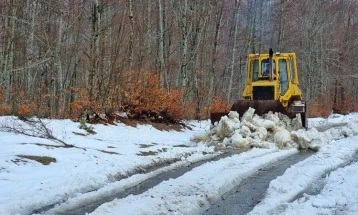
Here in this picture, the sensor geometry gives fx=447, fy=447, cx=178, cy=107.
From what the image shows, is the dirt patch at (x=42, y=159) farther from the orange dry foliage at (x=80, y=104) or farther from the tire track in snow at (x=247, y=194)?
the orange dry foliage at (x=80, y=104)

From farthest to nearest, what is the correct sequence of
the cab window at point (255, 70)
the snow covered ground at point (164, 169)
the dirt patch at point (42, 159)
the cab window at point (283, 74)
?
the cab window at point (255, 70), the cab window at point (283, 74), the dirt patch at point (42, 159), the snow covered ground at point (164, 169)

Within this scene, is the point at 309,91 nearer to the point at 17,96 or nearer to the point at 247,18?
the point at 247,18

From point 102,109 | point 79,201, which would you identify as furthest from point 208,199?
point 102,109

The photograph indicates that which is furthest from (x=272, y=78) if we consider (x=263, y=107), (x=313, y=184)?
(x=313, y=184)

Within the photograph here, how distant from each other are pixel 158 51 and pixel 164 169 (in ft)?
37.3

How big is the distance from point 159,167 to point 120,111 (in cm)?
654

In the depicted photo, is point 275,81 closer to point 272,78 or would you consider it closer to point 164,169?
point 272,78

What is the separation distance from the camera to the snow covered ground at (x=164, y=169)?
553 cm

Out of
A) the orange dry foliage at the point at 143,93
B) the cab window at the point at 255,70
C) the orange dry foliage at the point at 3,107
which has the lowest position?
the orange dry foliage at the point at 3,107

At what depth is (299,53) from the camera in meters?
37.4

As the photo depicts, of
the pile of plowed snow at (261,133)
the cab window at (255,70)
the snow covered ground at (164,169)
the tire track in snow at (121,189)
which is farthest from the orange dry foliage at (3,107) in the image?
the cab window at (255,70)

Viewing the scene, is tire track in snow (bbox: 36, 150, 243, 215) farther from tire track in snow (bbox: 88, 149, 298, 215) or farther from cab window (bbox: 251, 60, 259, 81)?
cab window (bbox: 251, 60, 259, 81)

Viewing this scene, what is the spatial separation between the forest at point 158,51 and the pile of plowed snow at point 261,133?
3.19m

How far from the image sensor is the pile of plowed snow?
11938 millimetres
